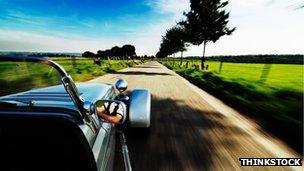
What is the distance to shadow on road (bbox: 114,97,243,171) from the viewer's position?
4.33 m

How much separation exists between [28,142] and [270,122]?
22.1 ft

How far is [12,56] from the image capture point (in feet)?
5.80

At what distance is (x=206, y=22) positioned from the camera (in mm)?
33438

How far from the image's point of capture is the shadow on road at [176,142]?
4332 mm

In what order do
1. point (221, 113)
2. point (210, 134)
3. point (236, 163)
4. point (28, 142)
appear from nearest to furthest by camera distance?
point (28, 142) → point (236, 163) → point (210, 134) → point (221, 113)

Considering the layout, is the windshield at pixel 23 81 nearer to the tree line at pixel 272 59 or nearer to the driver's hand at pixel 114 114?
the driver's hand at pixel 114 114

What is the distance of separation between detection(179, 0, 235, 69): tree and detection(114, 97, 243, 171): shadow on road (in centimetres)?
2628

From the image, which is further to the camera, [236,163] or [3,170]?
[236,163]

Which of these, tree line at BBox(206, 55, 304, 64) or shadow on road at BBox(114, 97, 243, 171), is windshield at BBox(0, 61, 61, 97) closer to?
shadow on road at BBox(114, 97, 243, 171)

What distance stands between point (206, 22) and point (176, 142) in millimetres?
29563

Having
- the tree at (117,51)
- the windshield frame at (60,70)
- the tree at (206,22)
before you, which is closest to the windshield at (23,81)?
the windshield frame at (60,70)

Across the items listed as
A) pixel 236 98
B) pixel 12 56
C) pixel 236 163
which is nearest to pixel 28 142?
pixel 12 56

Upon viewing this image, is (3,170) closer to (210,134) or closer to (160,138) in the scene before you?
(160,138)

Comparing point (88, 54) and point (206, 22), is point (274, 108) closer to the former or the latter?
point (206, 22)
